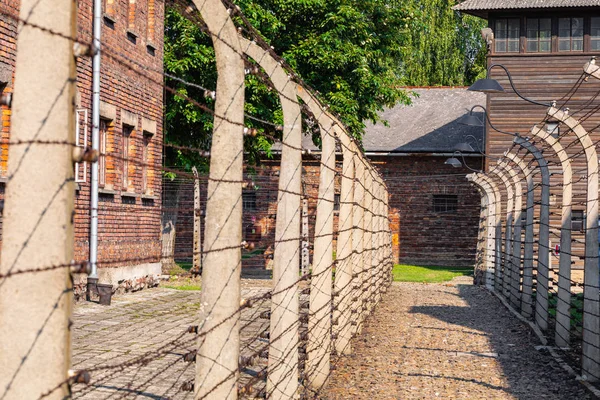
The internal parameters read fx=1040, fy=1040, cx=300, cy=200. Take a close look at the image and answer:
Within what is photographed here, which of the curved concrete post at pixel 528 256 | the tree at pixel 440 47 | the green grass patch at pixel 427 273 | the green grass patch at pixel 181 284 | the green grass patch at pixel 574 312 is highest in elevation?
the tree at pixel 440 47

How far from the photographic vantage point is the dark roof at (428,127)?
1490 inches

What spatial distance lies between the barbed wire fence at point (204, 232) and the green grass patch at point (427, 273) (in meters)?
19.1

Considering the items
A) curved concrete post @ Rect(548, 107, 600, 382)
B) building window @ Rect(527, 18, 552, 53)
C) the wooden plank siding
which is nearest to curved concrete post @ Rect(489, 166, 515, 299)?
curved concrete post @ Rect(548, 107, 600, 382)

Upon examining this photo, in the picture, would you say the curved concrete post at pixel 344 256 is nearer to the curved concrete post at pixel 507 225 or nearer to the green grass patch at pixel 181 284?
the curved concrete post at pixel 507 225

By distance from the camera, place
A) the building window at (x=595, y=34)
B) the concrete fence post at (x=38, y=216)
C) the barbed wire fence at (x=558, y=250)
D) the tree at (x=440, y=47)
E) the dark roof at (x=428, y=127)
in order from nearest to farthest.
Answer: the concrete fence post at (x=38, y=216) → the barbed wire fence at (x=558, y=250) → the building window at (x=595, y=34) → the dark roof at (x=428, y=127) → the tree at (x=440, y=47)

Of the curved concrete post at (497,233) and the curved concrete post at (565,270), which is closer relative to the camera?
the curved concrete post at (565,270)

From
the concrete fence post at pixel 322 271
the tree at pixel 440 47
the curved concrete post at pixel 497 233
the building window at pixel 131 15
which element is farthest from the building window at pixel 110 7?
the tree at pixel 440 47

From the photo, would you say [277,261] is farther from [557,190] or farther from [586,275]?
[557,190]

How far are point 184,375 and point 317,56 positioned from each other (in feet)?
63.2

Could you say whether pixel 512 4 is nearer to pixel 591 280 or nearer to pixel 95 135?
pixel 95 135

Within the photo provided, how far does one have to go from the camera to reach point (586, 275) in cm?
998

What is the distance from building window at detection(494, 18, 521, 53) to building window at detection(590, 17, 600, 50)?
2.18m

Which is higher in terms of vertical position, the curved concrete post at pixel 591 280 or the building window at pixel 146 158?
the building window at pixel 146 158

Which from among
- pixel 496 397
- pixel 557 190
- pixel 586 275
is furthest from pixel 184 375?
pixel 557 190
